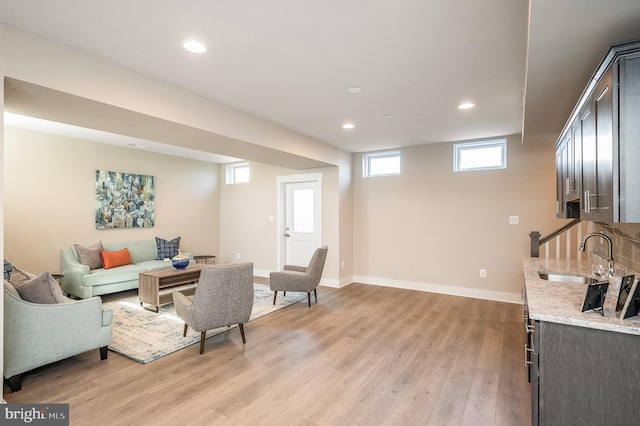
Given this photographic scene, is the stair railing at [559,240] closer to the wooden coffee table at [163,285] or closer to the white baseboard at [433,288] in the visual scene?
the white baseboard at [433,288]

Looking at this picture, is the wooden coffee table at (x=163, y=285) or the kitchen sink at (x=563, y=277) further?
the wooden coffee table at (x=163, y=285)

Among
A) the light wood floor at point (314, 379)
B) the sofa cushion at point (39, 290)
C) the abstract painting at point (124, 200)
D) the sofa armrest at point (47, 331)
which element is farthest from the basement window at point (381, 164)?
the sofa cushion at point (39, 290)

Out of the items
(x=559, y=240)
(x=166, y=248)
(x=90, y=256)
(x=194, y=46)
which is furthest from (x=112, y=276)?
(x=559, y=240)

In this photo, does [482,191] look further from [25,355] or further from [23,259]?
[23,259]

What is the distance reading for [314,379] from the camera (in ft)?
8.86

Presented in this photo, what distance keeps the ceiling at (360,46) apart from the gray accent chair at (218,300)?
1831mm

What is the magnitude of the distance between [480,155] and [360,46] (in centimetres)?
377

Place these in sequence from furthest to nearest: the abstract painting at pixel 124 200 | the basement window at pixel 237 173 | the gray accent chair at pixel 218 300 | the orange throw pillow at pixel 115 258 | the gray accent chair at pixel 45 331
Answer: the basement window at pixel 237 173 < the abstract painting at pixel 124 200 < the orange throw pillow at pixel 115 258 < the gray accent chair at pixel 218 300 < the gray accent chair at pixel 45 331

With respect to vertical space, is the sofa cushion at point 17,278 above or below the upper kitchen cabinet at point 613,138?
below

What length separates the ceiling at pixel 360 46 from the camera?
1.81 metres

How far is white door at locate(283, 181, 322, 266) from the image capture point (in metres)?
6.32

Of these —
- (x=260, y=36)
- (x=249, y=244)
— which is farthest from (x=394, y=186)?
(x=260, y=36)

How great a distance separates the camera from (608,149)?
164cm

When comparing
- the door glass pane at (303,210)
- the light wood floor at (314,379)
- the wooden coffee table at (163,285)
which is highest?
the door glass pane at (303,210)
